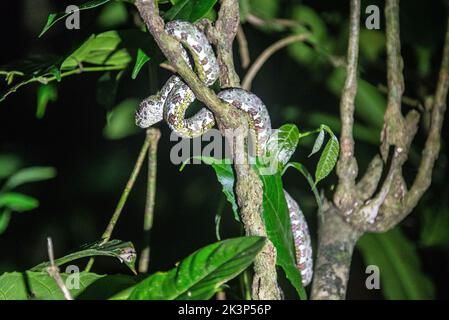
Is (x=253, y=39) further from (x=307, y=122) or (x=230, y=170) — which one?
(x=230, y=170)

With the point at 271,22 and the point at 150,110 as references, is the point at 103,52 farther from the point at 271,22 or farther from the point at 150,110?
the point at 271,22

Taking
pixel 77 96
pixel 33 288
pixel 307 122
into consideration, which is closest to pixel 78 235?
pixel 77 96

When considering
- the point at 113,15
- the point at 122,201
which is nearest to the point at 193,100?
the point at 122,201

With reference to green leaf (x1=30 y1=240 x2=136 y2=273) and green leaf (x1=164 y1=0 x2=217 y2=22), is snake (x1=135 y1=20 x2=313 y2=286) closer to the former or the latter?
green leaf (x1=164 y1=0 x2=217 y2=22)

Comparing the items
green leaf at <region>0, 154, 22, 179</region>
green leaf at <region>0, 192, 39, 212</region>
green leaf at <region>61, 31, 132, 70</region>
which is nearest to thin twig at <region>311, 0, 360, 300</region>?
green leaf at <region>61, 31, 132, 70</region>

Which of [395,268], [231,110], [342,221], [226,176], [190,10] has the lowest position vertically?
[395,268]

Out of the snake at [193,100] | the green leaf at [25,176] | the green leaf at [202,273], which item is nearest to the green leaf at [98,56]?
the snake at [193,100]
